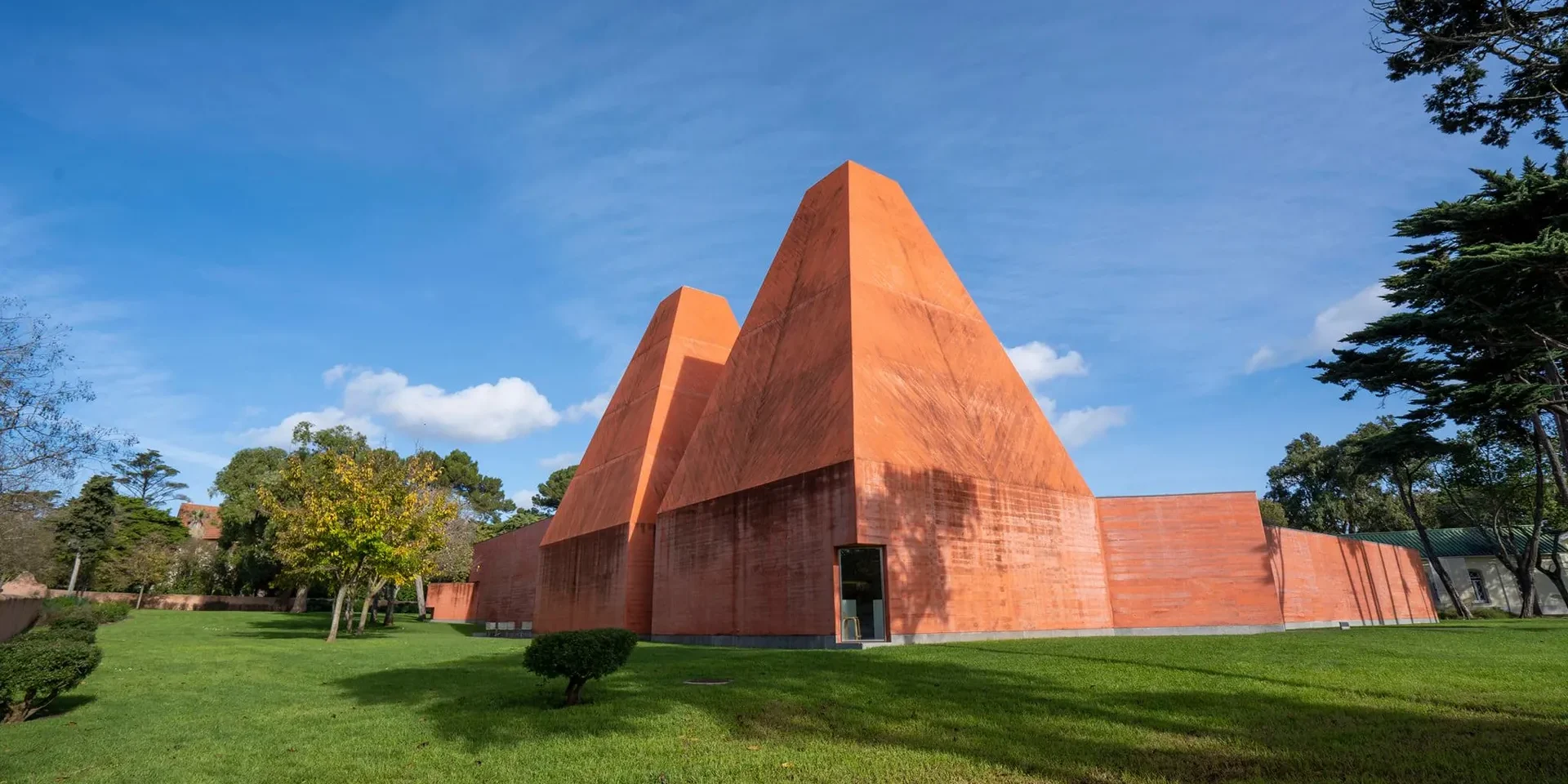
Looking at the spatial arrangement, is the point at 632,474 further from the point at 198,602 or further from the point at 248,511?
the point at 198,602

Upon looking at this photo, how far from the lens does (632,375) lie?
35.3 m

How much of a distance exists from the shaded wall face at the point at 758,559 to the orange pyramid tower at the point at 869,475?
56mm

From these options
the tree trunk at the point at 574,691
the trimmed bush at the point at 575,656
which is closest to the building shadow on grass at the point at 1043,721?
the tree trunk at the point at 574,691

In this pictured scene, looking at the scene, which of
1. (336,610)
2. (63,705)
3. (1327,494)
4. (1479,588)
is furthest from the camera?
(1327,494)

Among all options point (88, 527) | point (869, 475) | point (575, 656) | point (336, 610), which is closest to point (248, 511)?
point (88, 527)

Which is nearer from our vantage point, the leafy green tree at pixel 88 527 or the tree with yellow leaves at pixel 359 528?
the tree with yellow leaves at pixel 359 528

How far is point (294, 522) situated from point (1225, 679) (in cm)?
2935

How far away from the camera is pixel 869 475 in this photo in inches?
721

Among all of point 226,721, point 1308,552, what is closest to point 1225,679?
point 226,721

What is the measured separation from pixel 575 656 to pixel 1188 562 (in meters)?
20.7

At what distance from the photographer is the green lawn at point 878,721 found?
20.7ft

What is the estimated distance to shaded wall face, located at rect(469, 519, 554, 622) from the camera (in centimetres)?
4009

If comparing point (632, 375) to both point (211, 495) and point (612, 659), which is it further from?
point (211, 495)

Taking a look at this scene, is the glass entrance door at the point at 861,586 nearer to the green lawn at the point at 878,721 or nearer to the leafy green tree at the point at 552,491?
the green lawn at the point at 878,721
